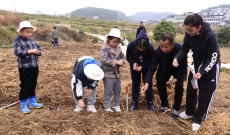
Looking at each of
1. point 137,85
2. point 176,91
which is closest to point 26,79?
point 137,85

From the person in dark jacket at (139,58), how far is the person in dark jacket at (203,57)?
21.7 inches

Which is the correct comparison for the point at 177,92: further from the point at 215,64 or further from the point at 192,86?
the point at 215,64

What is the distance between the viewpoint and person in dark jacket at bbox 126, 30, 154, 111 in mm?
3377

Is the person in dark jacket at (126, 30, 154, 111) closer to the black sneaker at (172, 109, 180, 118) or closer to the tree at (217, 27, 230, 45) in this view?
the black sneaker at (172, 109, 180, 118)

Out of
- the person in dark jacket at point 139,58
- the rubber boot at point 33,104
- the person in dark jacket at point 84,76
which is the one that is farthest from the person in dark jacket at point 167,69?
the rubber boot at point 33,104

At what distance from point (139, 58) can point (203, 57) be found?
3.45ft

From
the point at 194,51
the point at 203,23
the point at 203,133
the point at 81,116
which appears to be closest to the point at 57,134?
the point at 81,116

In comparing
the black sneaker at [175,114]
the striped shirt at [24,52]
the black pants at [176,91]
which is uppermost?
the striped shirt at [24,52]

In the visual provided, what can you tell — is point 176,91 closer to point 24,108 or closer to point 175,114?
point 175,114

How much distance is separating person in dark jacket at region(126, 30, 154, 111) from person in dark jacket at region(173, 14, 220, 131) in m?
0.55

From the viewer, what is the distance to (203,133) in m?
2.83

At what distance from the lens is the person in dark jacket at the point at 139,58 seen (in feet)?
11.1

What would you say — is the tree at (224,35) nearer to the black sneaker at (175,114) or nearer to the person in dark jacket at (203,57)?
the black sneaker at (175,114)

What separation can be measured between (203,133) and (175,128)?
407 millimetres
